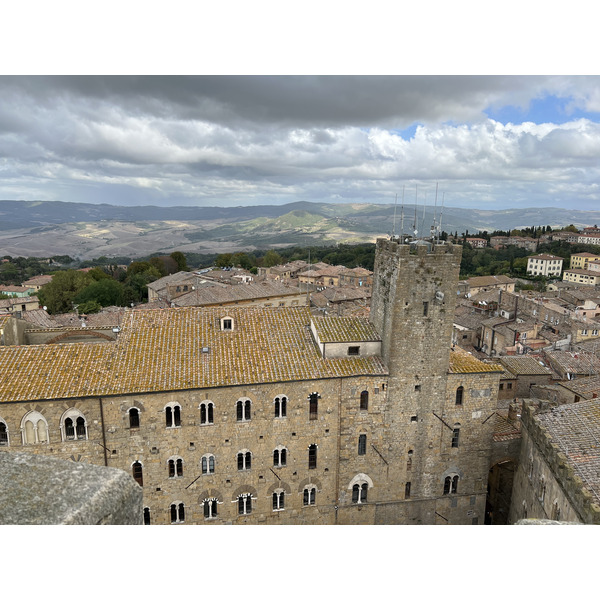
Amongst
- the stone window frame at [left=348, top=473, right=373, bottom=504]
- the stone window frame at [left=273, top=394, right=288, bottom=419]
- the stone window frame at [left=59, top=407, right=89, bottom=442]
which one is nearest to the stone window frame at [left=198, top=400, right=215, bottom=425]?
the stone window frame at [left=273, top=394, right=288, bottom=419]

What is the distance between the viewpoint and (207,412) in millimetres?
18031

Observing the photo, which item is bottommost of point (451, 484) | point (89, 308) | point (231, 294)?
point (89, 308)

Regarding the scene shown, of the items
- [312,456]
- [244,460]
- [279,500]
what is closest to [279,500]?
[279,500]

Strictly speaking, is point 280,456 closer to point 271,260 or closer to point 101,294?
point 101,294

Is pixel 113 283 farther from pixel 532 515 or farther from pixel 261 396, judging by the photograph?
pixel 532 515

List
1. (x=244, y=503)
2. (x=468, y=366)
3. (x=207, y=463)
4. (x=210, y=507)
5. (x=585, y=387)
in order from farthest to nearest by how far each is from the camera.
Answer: (x=585, y=387), (x=468, y=366), (x=244, y=503), (x=210, y=507), (x=207, y=463)

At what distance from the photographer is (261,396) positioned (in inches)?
726

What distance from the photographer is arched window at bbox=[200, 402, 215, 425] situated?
59.0 feet

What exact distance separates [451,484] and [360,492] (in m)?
4.79

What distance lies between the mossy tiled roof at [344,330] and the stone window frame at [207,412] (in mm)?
5667

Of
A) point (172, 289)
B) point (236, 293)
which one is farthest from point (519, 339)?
point (172, 289)

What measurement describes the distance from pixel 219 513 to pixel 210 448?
3.35 meters

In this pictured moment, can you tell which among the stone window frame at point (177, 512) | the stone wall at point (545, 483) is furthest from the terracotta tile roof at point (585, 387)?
the stone window frame at point (177, 512)

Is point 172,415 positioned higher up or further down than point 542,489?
higher up
